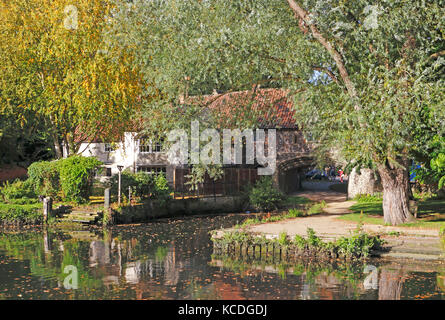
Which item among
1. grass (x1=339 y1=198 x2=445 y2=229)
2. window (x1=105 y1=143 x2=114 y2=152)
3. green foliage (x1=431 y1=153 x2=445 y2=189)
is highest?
window (x1=105 y1=143 x2=114 y2=152)

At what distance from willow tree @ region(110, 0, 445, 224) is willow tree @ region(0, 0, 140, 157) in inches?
341

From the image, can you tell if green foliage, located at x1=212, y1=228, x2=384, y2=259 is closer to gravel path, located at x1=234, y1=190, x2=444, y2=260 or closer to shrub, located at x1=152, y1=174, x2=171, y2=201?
gravel path, located at x1=234, y1=190, x2=444, y2=260

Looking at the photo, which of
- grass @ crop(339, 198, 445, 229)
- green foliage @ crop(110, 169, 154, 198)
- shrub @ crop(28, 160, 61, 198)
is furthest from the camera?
shrub @ crop(28, 160, 61, 198)

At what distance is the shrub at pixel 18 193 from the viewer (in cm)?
2952

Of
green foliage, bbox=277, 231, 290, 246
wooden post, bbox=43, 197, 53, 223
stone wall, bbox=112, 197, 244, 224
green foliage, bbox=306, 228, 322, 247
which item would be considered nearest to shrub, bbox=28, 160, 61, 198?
wooden post, bbox=43, 197, 53, 223

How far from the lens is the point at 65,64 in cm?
3139

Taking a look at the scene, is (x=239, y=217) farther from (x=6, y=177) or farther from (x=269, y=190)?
(x=6, y=177)

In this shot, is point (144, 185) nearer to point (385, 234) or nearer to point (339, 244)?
point (339, 244)

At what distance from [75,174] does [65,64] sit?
642 centimetres

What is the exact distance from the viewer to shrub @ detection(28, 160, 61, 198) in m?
30.2

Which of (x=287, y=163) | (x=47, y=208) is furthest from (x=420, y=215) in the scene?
(x=287, y=163)

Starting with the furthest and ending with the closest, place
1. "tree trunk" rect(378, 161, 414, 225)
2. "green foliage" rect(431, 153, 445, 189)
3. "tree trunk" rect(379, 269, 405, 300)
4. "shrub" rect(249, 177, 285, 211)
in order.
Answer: "shrub" rect(249, 177, 285, 211) → "tree trunk" rect(378, 161, 414, 225) → "green foliage" rect(431, 153, 445, 189) → "tree trunk" rect(379, 269, 405, 300)

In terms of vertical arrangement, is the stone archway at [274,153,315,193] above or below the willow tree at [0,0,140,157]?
below

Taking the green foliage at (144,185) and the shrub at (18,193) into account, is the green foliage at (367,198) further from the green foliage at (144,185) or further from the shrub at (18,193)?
the shrub at (18,193)
